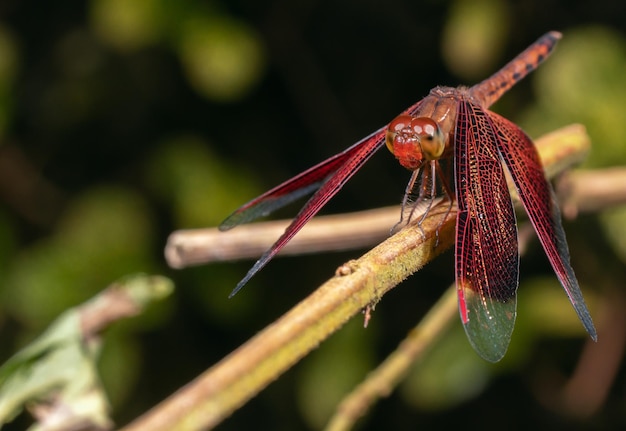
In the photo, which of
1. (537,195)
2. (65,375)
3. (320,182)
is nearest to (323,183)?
(320,182)

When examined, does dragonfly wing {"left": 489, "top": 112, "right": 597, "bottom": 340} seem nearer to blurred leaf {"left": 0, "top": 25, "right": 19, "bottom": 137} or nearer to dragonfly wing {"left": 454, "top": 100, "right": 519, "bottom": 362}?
dragonfly wing {"left": 454, "top": 100, "right": 519, "bottom": 362}

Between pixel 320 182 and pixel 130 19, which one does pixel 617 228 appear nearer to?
pixel 320 182

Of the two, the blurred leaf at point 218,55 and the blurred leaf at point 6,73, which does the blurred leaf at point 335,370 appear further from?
the blurred leaf at point 6,73

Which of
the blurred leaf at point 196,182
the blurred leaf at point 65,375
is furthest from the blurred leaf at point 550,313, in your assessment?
the blurred leaf at point 65,375

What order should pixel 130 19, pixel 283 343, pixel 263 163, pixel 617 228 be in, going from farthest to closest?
pixel 263 163 → pixel 130 19 → pixel 617 228 → pixel 283 343

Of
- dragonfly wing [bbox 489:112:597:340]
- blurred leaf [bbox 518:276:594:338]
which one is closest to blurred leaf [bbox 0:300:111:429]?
dragonfly wing [bbox 489:112:597:340]

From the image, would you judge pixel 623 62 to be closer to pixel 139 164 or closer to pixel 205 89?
pixel 205 89

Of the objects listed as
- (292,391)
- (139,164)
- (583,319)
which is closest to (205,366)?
(292,391)

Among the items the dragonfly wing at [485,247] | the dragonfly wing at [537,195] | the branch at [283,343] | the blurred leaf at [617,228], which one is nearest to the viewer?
the branch at [283,343]
